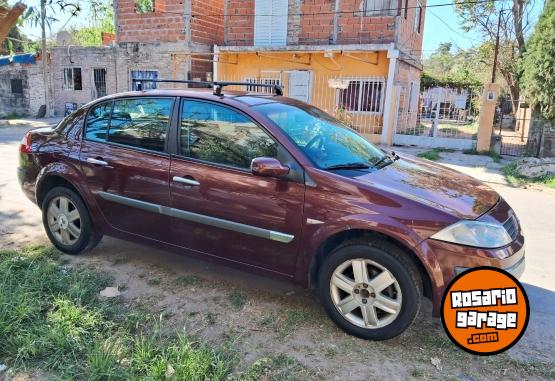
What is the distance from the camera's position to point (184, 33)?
17.4m

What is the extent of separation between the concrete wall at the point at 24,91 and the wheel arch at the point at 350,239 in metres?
23.2

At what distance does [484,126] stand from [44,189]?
11874 mm

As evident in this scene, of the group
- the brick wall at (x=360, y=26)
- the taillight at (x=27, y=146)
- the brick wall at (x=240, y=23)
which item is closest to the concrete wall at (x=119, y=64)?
the brick wall at (x=240, y=23)

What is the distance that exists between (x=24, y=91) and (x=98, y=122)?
2159cm

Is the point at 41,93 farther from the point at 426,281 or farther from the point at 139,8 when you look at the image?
the point at 426,281

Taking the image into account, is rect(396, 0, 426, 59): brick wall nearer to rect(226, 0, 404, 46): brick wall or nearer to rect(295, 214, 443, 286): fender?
rect(226, 0, 404, 46): brick wall

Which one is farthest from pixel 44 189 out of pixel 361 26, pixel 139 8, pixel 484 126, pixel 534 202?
pixel 139 8

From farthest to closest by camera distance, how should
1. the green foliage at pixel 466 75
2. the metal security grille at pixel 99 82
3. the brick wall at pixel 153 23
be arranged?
the green foliage at pixel 466 75 → the metal security grille at pixel 99 82 → the brick wall at pixel 153 23

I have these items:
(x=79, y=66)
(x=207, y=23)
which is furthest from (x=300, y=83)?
(x=79, y=66)

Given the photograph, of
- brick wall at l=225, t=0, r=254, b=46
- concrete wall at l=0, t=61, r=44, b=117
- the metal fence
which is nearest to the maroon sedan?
the metal fence

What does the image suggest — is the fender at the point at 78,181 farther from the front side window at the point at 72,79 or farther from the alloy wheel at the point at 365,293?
the front side window at the point at 72,79

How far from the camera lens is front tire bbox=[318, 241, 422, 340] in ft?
9.53

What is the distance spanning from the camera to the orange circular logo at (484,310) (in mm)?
2789

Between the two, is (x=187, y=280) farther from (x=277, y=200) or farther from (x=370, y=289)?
(x=370, y=289)
